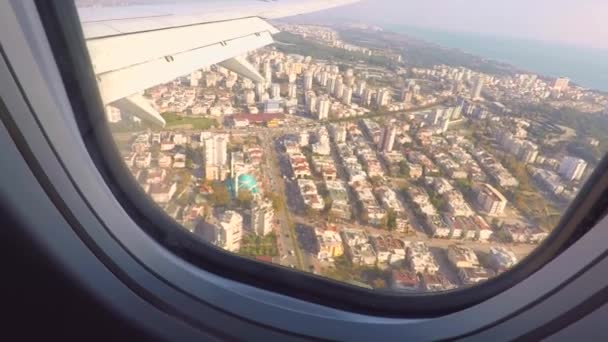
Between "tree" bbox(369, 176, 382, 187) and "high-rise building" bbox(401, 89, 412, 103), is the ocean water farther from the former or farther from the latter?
Answer: "tree" bbox(369, 176, 382, 187)

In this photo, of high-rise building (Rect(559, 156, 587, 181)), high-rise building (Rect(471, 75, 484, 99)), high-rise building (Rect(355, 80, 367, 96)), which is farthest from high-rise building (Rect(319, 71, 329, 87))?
high-rise building (Rect(559, 156, 587, 181))

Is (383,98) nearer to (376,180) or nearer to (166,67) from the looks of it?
(376,180)

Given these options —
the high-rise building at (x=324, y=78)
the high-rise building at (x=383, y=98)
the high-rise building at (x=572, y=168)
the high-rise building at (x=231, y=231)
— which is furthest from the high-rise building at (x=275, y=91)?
the high-rise building at (x=572, y=168)

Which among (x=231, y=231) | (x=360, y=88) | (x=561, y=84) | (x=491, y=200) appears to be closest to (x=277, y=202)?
(x=231, y=231)

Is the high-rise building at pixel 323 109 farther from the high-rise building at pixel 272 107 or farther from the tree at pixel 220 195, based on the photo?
the tree at pixel 220 195

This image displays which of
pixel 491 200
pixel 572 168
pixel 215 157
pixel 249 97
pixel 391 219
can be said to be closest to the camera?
pixel 572 168
